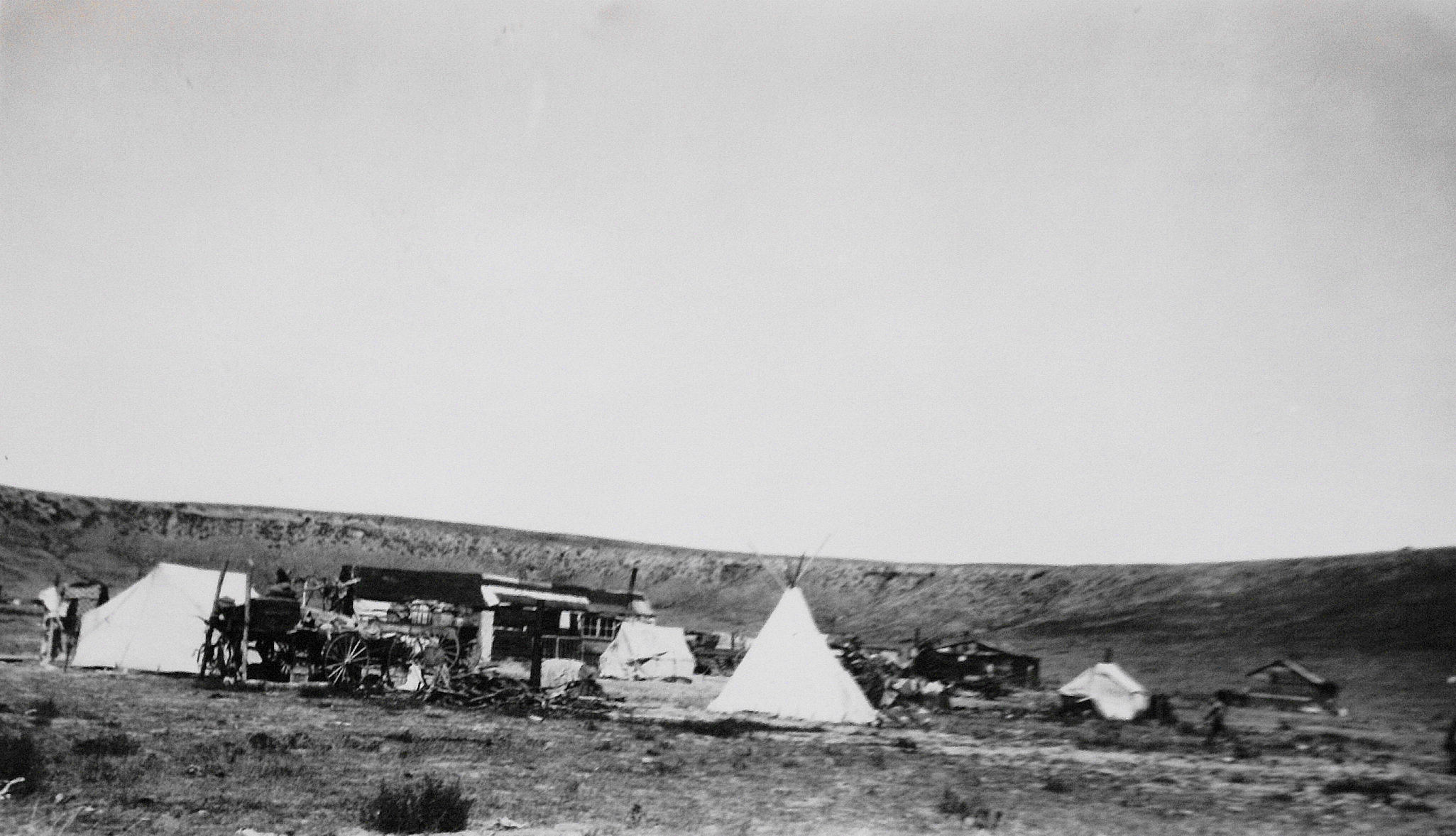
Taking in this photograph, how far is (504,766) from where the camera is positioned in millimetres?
9094

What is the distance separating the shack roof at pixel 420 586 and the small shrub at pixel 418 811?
Answer: 16.7 m

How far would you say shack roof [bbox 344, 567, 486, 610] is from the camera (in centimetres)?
2369

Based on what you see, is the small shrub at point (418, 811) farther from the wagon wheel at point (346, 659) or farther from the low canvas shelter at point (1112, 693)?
the low canvas shelter at point (1112, 693)

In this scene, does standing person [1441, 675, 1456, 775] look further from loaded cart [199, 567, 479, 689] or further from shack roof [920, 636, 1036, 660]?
loaded cart [199, 567, 479, 689]

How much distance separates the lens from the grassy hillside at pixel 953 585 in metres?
24.0

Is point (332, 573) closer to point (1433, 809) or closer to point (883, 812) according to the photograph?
point (883, 812)

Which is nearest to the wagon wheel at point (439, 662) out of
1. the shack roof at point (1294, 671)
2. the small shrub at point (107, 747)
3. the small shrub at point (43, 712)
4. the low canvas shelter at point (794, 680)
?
the low canvas shelter at point (794, 680)

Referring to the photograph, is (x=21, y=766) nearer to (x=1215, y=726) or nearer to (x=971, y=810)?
(x=971, y=810)

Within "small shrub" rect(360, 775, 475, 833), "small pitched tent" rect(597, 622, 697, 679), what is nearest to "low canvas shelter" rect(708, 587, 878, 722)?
"small shrub" rect(360, 775, 475, 833)

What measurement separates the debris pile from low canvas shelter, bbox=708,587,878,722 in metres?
2.03

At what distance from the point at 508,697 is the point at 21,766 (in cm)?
752

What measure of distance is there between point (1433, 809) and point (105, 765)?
454 inches

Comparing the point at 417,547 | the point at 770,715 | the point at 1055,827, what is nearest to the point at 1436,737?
the point at 770,715

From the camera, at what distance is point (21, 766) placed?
758 centimetres
